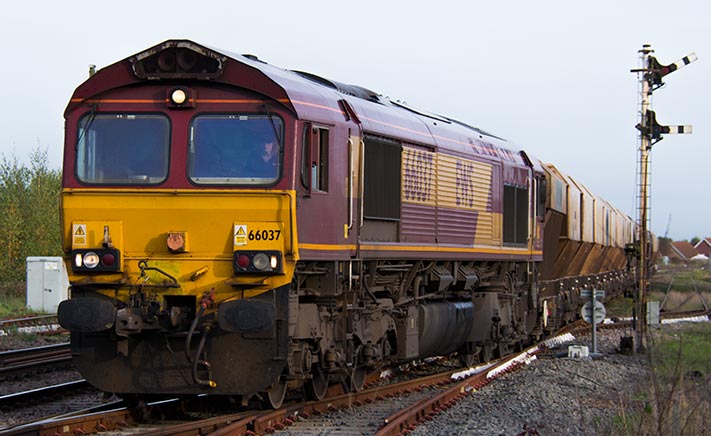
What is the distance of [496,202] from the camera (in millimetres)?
17188

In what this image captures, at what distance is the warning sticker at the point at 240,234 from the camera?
1016 cm

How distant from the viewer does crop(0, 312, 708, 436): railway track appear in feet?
31.1

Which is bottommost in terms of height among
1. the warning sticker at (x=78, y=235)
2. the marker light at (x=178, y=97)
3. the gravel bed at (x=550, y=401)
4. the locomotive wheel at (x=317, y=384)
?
the gravel bed at (x=550, y=401)

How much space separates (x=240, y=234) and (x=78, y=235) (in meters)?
1.66

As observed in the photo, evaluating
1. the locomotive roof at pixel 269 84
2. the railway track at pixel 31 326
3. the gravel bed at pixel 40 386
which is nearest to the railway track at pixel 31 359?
the gravel bed at pixel 40 386

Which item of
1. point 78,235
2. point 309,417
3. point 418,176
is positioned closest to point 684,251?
point 418,176

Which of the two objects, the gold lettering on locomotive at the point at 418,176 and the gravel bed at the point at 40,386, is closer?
the gravel bed at the point at 40,386

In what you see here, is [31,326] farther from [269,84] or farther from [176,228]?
[269,84]

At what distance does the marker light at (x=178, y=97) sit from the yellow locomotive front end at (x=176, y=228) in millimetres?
14

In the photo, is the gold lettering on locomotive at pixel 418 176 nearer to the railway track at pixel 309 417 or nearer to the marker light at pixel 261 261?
the railway track at pixel 309 417

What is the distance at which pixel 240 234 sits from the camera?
33.4 ft

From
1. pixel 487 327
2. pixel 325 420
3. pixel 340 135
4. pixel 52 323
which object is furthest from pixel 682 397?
pixel 52 323

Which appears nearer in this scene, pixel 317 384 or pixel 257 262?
pixel 257 262

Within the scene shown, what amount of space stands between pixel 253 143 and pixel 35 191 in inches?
1193
